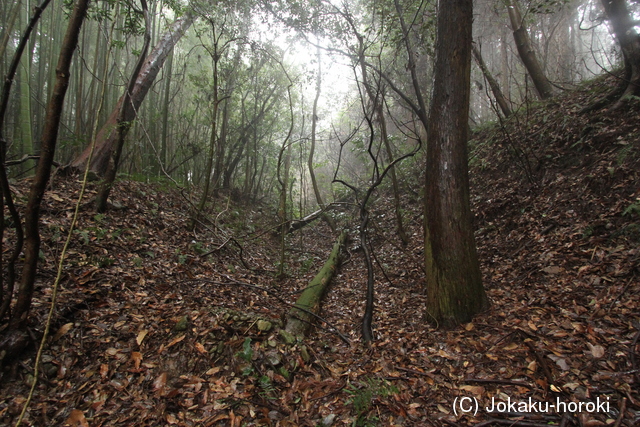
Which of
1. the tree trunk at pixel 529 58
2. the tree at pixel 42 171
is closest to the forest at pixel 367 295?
the tree at pixel 42 171

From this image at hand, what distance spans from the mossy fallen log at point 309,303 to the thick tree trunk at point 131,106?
432 centimetres

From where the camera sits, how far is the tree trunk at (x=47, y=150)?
2.10 metres

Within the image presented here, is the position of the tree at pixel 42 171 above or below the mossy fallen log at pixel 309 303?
above

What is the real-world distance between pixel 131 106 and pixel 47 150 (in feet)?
15.1

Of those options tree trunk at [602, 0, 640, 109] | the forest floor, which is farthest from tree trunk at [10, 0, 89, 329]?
tree trunk at [602, 0, 640, 109]

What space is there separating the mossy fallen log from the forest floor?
18 cm

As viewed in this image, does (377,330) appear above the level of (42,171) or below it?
below

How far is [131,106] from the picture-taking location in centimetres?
606

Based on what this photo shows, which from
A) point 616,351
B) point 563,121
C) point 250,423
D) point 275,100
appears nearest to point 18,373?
point 250,423

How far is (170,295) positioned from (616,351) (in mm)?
4272

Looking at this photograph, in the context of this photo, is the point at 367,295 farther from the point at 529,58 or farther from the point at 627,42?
the point at 529,58

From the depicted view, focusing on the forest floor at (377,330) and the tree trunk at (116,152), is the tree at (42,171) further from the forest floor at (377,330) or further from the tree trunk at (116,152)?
the tree trunk at (116,152)

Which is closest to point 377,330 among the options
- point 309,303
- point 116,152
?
point 309,303

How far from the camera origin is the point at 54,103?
2.13 meters
